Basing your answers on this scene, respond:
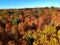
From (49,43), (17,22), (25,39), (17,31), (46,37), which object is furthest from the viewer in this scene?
(17,22)

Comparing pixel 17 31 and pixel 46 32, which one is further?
pixel 17 31

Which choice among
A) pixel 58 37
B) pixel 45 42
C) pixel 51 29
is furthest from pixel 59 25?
pixel 45 42

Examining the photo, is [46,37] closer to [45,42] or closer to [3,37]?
[45,42]

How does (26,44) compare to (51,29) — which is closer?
(26,44)

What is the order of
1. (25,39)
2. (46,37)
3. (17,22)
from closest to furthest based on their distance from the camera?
(46,37), (25,39), (17,22)

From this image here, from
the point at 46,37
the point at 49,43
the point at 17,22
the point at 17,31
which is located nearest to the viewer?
the point at 49,43

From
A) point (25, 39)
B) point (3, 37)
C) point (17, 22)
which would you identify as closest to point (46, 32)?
point (25, 39)

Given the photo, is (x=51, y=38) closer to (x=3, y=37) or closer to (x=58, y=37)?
(x=58, y=37)

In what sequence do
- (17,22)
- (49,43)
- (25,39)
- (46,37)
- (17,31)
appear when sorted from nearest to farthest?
(49,43)
(46,37)
(25,39)
(17,31)
(17,22)
